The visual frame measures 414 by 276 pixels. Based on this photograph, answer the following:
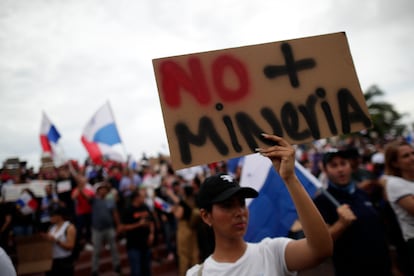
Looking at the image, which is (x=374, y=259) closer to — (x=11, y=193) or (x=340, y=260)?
(x=340, y=260)

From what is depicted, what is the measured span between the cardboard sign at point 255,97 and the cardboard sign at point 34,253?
4342mm

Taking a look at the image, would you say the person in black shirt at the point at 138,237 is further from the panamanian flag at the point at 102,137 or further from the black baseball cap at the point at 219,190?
Result: the black baseball cap at the point at 219,190

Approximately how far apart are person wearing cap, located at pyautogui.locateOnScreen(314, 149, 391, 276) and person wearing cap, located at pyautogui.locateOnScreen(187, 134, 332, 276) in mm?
1033

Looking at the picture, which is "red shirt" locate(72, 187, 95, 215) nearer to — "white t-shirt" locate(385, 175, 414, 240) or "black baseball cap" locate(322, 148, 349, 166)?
"black baseball cap" locate(322, 148, 349, 166)

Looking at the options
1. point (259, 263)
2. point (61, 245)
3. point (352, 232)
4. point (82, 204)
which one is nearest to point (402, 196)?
point (352, 232)

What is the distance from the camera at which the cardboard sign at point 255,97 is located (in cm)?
167

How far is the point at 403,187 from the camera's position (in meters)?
2.64

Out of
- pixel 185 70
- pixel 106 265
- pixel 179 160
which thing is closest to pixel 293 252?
pixel 179 160

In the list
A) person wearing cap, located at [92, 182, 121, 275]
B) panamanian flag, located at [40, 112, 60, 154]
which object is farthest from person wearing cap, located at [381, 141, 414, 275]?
panamanian flag, located at [40, 112, 60, 154]

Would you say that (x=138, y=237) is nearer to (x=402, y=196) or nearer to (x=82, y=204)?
(x=82, y=204)

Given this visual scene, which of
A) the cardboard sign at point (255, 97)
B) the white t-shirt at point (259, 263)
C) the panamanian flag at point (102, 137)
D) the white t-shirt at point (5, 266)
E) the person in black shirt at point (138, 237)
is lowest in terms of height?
the person in black shirt at point (138, 237)

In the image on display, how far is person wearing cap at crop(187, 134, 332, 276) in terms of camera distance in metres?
1.48

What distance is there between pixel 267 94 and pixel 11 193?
21.2 ft

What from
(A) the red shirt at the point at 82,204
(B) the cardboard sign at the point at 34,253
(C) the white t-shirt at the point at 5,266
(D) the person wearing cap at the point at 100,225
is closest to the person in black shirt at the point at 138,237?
(D) the person wearing cap at the point at 100,225
